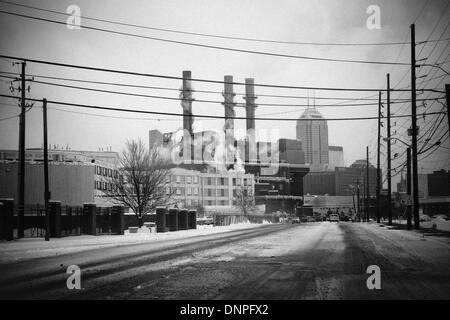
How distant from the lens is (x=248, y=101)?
13862 centimetres

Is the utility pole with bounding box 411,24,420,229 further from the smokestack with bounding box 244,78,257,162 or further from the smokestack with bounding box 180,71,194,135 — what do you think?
the smokestack with bounding box 180,71,194,135

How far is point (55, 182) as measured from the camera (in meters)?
72.6

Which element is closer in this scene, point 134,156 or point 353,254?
point 353,254

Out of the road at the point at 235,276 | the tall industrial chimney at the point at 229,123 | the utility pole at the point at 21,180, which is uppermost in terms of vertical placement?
the tall industrial chimney at the point at 229,123

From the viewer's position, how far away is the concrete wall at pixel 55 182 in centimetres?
7031

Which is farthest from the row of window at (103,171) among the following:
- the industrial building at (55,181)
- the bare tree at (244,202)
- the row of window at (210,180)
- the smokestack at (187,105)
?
the bare tree at (244,202)

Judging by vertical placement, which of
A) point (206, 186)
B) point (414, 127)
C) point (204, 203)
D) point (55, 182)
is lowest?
point (204, 203)

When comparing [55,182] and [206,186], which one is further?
[206,186]

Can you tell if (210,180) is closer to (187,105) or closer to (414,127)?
(187,105)

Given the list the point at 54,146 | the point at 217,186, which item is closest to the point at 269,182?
the point at 217,186

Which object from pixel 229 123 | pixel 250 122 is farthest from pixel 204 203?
pixel 250 122

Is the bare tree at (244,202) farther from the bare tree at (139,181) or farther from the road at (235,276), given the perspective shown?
the road at (235,276)
